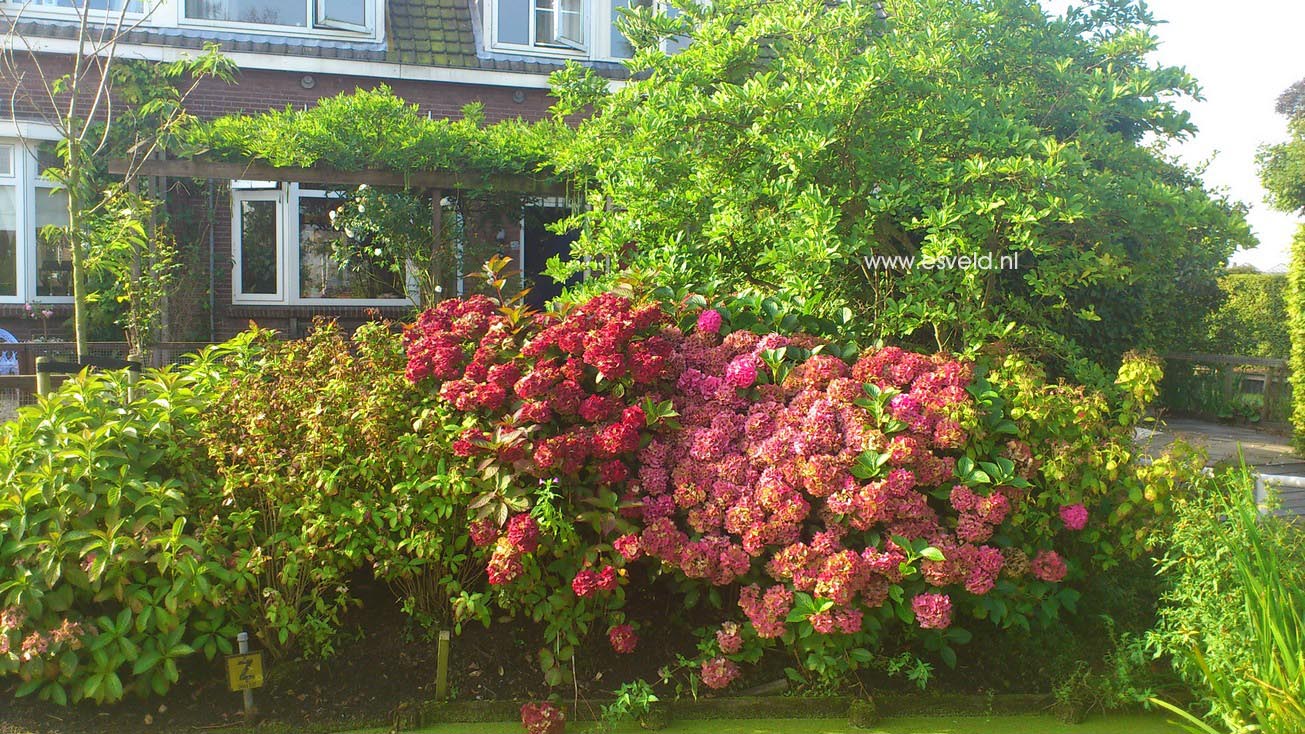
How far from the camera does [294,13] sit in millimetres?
13000

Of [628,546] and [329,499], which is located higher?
[329,499]

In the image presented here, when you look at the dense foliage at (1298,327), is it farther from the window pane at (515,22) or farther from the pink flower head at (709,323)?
the window pane at (515,22)

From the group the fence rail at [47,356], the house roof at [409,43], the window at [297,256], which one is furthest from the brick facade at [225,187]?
the fence rail at [47,356]

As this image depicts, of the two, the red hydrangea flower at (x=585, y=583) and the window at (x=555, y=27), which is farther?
the window at (x=555, y=27)

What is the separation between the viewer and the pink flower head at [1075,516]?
12.9 feet

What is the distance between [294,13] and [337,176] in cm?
411

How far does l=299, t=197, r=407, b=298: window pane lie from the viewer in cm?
1316

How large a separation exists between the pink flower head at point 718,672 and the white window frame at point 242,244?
1052cm

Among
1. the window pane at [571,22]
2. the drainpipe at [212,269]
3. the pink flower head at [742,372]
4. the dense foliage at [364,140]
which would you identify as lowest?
the pink flower head at [742,372]

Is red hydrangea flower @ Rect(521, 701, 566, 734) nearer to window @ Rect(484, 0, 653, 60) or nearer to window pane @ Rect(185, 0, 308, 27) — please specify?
window @ Rect(484, 0, 653, 60)

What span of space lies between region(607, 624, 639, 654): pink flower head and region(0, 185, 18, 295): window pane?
452 inches

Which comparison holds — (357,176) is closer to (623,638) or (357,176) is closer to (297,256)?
(297,256)

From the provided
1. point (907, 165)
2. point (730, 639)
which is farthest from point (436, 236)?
point (730, 639)

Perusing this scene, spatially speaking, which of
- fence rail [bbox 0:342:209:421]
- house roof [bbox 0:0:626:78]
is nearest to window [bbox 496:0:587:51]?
house roof [bbox 0:0:626:78]
